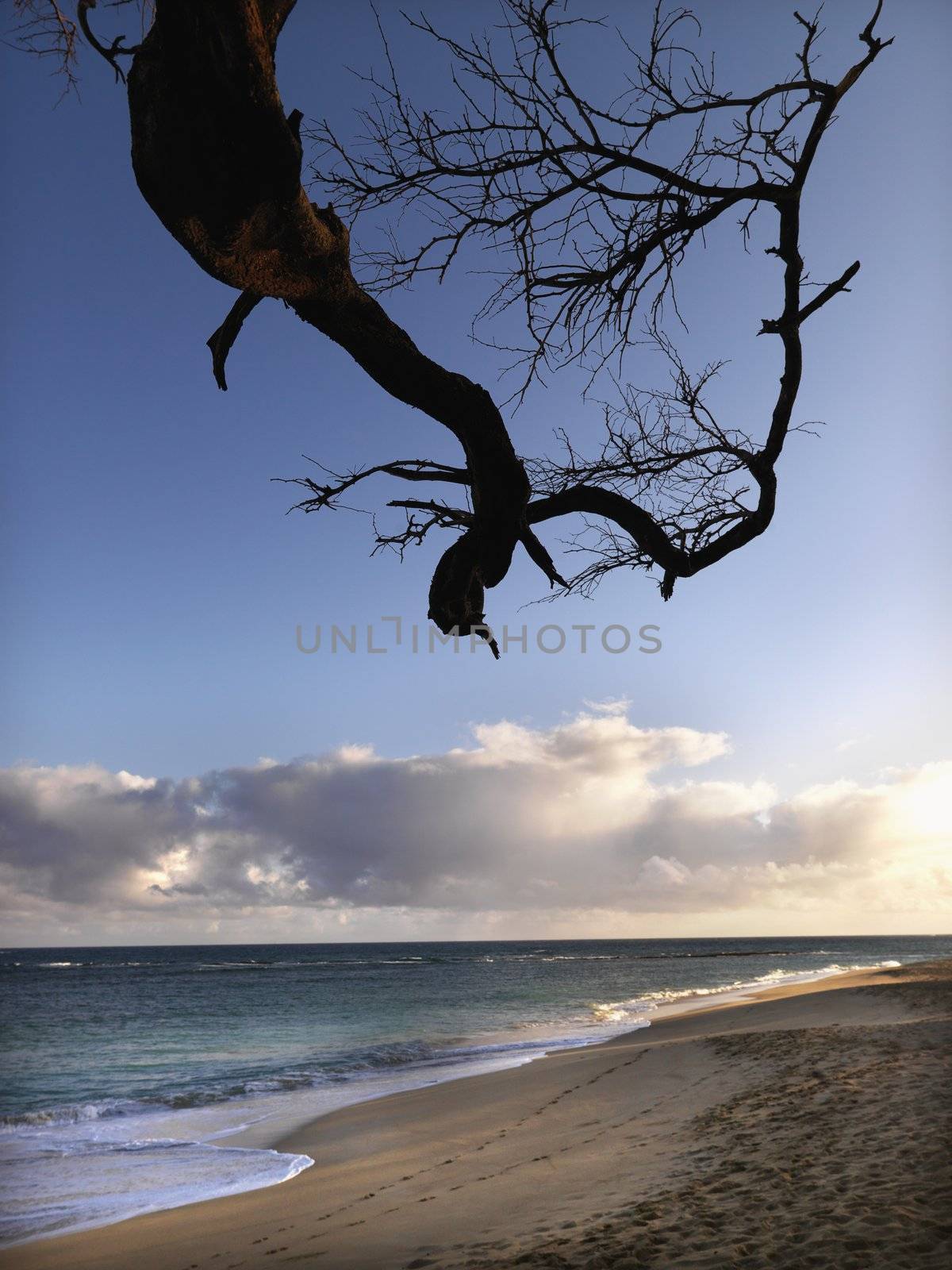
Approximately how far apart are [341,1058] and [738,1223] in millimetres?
15340

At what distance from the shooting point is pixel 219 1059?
18.2m

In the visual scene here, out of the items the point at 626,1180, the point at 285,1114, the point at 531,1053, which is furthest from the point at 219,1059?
the point at 626,1180

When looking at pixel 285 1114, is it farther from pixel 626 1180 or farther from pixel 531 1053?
pixel 626 1180

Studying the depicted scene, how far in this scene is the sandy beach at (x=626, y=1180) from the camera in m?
3.82

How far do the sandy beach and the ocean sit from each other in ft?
3.61

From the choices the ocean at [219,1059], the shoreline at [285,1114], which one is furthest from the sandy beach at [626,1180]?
the ocean at [219,1059]

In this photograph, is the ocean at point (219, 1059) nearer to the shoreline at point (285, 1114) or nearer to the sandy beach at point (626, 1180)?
the shoreline at point (285, 1114)

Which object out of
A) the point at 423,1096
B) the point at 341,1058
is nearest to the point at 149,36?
the point at 423,1096

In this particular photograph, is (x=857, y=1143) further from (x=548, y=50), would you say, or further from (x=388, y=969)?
(x=388, y=969)

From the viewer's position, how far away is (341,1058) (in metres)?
17.5

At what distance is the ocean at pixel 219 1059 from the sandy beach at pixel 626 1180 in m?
1.10

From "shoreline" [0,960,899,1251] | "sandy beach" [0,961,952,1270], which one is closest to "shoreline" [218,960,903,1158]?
"shoreline" [0,960,899,1251]

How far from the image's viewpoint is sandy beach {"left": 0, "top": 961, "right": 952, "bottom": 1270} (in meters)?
3.82

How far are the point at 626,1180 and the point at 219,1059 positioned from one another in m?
15.5
